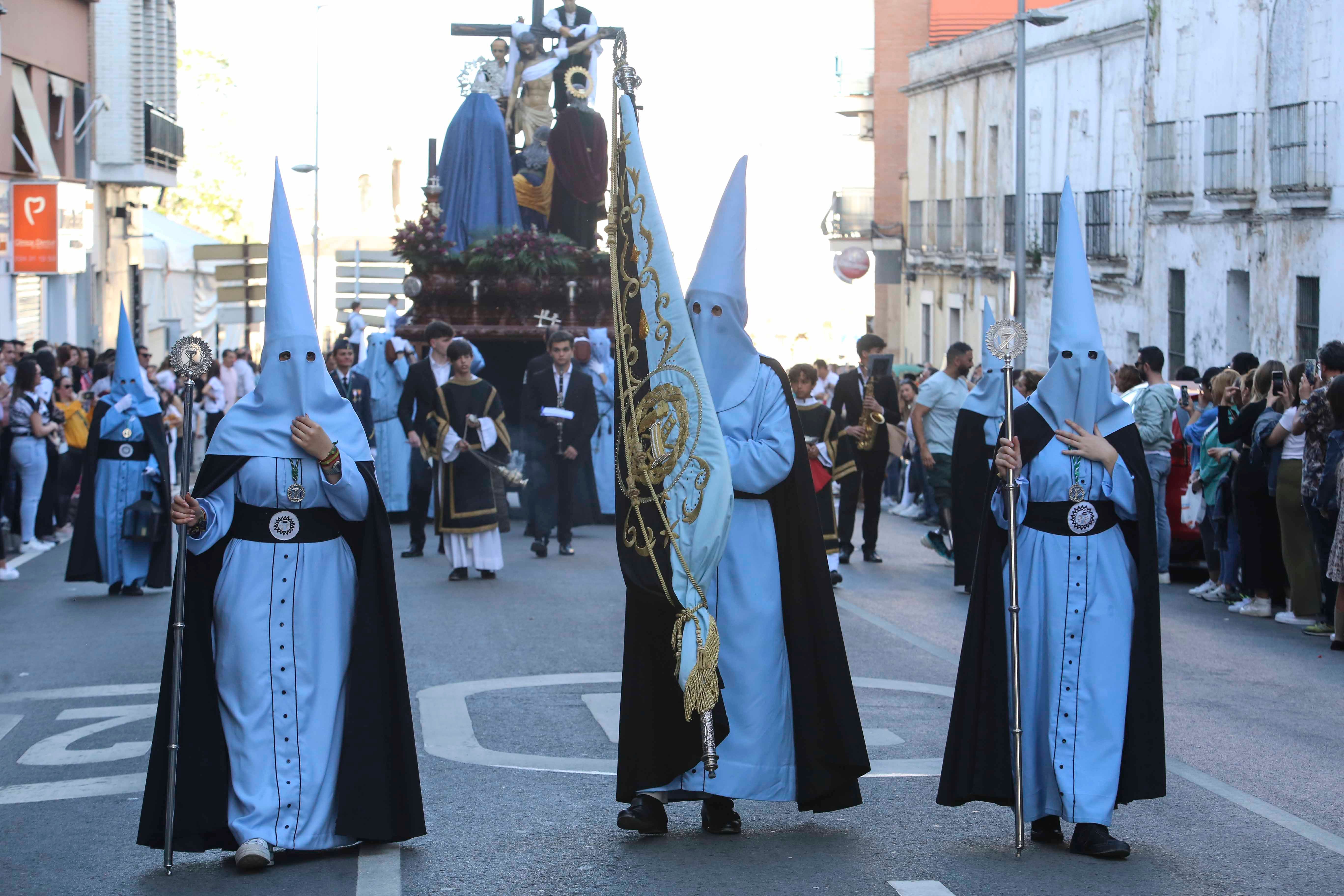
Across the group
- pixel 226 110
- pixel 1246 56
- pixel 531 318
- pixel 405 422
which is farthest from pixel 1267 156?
pixel 226 110

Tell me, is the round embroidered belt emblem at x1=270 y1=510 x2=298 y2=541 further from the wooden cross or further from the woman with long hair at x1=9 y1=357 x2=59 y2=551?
the wooden cross

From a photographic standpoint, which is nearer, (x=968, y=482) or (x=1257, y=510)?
(x=1257, y=510)

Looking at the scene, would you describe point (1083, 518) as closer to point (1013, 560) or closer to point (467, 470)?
point (1013, 560)

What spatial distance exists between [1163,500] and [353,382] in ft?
23.5

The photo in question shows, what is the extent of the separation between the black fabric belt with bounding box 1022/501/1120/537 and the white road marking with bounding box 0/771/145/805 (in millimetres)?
3613

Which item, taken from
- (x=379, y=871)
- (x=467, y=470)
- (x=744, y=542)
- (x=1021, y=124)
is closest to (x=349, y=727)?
(x=379, y=871)

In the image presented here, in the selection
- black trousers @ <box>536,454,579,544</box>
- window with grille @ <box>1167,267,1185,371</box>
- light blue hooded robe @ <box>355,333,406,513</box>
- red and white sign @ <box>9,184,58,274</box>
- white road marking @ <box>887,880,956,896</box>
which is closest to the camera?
white road marking @ <box>887,880,956,896</box>

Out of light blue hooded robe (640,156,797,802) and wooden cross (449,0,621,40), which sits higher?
wooden cross (449,0,621,40)

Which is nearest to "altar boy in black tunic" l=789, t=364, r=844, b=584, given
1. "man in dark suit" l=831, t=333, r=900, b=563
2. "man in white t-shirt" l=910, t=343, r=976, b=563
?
"man in dark suit" l=831, t=333, r=900, b=563

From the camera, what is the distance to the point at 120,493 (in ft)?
43.8

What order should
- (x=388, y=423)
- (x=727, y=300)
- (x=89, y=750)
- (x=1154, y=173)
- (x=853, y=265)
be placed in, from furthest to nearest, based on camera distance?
(x=853, y=265), (x=1154, y=173), (x=388, y=423), (x=89, y=750), (x=727, y=300)

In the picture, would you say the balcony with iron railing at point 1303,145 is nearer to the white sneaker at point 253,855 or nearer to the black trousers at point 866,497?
the black trousers at point 866,497

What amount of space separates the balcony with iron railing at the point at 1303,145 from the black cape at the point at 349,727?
59.5ft

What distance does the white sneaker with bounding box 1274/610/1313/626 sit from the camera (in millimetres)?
12430
